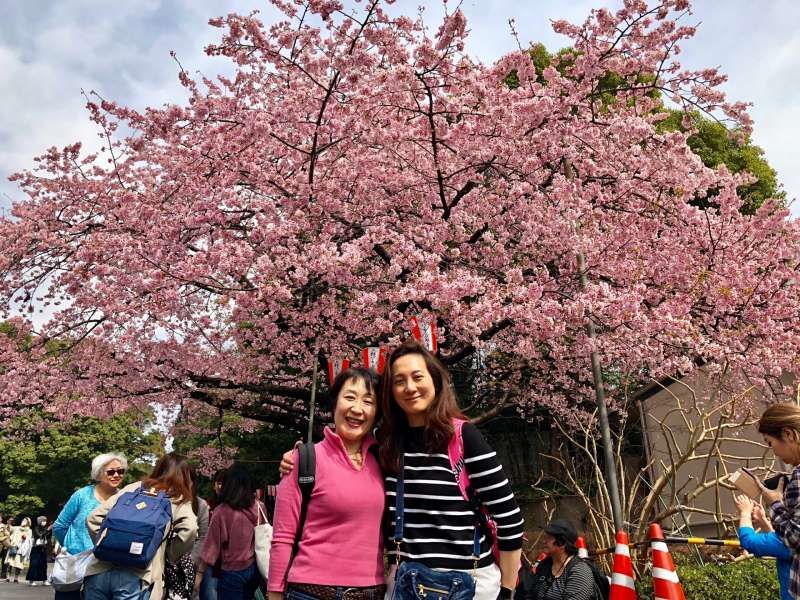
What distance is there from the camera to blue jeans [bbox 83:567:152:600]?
3.71 metres

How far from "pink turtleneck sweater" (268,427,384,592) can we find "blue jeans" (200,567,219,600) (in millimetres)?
3451

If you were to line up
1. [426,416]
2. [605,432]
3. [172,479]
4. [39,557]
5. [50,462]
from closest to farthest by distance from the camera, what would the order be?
[426,416] → [172,479] → [605,432] → [39,557] → [50,462]

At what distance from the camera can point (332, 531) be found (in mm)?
2406

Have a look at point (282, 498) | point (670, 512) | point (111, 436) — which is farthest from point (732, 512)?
point (111, 436)

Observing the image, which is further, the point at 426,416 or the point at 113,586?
the point at 113,586

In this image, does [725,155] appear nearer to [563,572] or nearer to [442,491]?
[563,572]

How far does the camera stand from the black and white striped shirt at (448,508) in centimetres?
237

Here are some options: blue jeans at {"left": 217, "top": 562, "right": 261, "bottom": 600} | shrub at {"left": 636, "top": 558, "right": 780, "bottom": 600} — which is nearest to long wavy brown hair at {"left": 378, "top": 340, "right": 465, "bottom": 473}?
blue jeans at {"left": 217, "top": 562, "right": 261, "bottom": 600}

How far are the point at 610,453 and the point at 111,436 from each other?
105 feet

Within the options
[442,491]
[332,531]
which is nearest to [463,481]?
[442,491]

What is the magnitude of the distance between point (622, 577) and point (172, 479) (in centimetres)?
312

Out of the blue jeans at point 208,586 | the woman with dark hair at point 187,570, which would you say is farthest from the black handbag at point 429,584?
the blue jeans at point 208,586

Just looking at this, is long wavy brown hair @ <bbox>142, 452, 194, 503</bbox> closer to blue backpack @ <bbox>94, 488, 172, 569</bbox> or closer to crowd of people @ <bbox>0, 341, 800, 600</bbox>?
blue backpack @ <bbox>94, 488, 172, 569</bbox>

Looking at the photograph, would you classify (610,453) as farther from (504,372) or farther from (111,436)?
(111,436)
